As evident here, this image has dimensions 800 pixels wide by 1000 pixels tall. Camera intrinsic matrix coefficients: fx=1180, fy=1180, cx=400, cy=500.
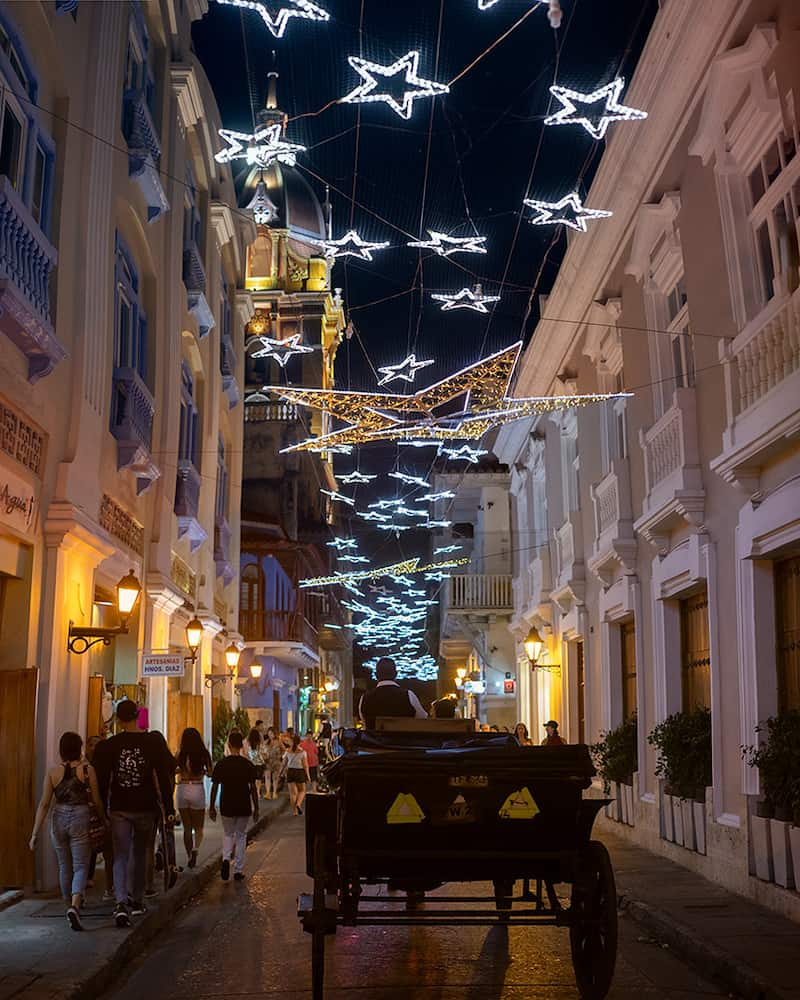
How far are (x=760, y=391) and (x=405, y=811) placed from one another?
21.8ft

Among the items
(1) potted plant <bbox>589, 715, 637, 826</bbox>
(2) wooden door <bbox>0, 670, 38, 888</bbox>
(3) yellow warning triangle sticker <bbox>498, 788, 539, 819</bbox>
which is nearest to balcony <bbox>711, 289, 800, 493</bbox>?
(3) yellow warning triangle sticker <bbox>498, 788, 539, 819</bbox>

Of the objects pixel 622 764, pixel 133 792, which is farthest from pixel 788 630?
pixel 622 764

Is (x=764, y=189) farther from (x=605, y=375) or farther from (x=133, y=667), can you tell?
(x=133, y=667)

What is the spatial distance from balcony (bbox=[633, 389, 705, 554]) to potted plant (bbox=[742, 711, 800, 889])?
3.26m

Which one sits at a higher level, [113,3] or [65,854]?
[113,3]

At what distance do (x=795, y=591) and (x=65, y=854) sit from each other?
7299 millimetres

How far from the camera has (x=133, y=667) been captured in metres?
17.0

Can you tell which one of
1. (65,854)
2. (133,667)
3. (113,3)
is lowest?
(65,854)

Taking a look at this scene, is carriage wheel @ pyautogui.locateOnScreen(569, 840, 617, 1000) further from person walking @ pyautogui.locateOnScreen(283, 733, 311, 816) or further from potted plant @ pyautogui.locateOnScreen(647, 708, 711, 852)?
person walking @ pyautogui.locateOnScreen(283, 733, 311, 816)

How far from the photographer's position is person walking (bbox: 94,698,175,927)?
1059 cm

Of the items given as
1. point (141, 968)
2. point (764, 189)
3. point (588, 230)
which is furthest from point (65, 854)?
point (588, 230)

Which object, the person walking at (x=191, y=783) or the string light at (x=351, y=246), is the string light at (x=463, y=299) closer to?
the string light at (x=351, y=246)

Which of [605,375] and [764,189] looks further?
[605,375]

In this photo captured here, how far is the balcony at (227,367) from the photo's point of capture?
1025 inches
